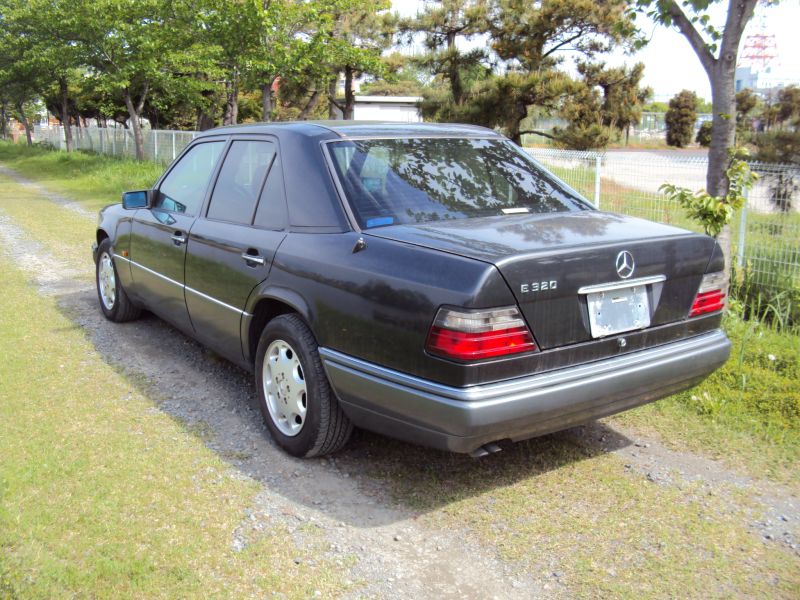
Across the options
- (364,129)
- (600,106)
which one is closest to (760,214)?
(364,129)

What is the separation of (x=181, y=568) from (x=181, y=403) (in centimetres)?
188

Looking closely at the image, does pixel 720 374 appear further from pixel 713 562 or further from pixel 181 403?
pixel 181 403

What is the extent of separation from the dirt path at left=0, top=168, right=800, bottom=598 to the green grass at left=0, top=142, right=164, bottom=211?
1245 cm

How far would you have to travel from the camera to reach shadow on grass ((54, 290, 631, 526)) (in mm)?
3584

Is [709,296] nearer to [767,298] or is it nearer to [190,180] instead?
[767,298]

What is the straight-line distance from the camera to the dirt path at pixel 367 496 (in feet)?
9.76

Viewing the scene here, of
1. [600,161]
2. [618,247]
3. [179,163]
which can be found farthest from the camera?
[600,161]

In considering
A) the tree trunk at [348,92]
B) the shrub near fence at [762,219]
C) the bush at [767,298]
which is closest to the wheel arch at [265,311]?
the bush at [767,298]

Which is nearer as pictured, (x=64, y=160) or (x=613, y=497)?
(x=613, y=497)

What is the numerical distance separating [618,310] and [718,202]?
229 cm

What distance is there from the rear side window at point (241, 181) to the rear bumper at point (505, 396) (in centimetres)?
125

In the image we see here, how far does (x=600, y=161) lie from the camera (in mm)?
8914

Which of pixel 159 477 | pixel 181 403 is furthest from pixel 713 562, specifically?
A: pixel 181 403

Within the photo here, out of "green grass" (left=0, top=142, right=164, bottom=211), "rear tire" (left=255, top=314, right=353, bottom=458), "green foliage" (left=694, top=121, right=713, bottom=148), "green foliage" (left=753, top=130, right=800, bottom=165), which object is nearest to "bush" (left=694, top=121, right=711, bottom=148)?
"green foliage" (left=694, top=121, right=713, bottom=148)
